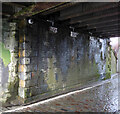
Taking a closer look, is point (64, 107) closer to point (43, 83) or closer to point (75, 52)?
point (43, 83)

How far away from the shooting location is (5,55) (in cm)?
456

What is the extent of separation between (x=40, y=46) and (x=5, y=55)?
1.32 meters

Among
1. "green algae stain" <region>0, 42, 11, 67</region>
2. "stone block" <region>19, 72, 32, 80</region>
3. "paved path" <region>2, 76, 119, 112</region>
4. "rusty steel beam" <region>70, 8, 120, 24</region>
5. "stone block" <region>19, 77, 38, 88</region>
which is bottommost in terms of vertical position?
"paved path" <region>2, 76, 119, 112</region>

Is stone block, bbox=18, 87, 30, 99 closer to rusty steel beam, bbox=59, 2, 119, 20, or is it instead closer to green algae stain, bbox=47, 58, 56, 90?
green algae stain, bbox=47, 58, 56, 90

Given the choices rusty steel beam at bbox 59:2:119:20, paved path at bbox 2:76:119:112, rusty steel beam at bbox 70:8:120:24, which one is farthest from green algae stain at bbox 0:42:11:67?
rusty steel beam at bbox 70:8:120:24

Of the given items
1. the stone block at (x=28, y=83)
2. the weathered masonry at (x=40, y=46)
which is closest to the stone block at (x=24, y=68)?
the weathered masonry at (x=40, y=46)

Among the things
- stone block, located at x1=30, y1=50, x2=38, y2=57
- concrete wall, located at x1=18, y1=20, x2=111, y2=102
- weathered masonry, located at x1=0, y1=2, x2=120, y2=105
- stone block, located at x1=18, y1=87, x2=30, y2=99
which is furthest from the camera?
stone block, located at x1=30, y1=50, x2=38, y2=57

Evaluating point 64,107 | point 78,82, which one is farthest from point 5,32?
point 78,82

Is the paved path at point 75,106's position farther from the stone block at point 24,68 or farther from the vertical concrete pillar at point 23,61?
the stone block at point 24,68

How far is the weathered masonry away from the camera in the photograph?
4281mm

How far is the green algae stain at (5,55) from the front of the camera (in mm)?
4477

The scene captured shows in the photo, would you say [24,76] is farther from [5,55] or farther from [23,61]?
[5,55]

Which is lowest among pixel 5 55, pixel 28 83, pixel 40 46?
pixel 28 83

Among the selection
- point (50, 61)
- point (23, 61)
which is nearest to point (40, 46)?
point (50, 61)
